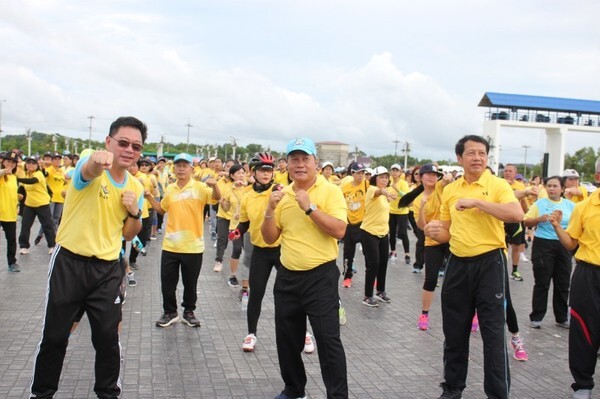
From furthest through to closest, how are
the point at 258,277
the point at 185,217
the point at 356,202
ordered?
the point at 356,202 < the point at 185,217 < the point at 258,277

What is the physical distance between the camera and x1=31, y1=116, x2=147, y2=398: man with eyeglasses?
12.7 feet

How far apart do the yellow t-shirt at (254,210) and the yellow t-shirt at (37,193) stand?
20.0 ft

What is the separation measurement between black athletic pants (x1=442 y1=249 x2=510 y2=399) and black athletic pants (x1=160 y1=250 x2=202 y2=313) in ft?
10.4

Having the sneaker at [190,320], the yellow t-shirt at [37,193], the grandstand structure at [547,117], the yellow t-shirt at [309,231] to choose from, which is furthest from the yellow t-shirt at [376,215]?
the grandstand structure at [547,117]

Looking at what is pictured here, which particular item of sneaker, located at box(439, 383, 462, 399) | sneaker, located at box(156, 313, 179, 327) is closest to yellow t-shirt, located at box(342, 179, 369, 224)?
sneaker, located at box(156, 313, 179, 327)

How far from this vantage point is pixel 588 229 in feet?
17.1

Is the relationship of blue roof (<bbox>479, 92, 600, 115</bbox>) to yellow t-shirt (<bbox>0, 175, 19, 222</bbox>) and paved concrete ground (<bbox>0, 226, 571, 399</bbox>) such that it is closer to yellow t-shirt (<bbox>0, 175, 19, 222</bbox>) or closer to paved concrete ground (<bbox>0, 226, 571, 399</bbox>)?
paved concrete ground (<bbox>0, 226, 571, 399</bbox>)

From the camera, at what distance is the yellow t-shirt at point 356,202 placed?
9.84m

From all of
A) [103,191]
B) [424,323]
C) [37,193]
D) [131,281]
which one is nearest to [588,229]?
[424,323]

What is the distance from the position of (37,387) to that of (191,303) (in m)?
3.07

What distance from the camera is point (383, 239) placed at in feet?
28.5

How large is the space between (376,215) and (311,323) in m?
4.51

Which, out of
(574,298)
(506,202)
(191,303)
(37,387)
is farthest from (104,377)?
(574,298)

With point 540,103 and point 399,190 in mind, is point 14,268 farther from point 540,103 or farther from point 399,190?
point 540,103
